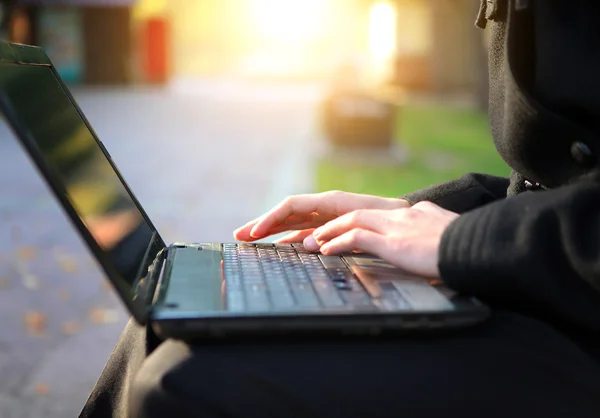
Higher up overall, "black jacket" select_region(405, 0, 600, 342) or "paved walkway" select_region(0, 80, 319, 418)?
"black jacket" select_region(405, 0, 600, 342)

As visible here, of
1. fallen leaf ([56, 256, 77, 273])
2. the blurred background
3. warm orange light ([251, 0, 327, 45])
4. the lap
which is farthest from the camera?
warm orange light ([251, 0, 327, 45])

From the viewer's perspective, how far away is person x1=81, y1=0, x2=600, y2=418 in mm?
1249

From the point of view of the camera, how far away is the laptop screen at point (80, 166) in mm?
1343

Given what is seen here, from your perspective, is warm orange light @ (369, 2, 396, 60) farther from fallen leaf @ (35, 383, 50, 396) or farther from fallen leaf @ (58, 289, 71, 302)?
fallen leaf @ (35, 383, 50, 396)

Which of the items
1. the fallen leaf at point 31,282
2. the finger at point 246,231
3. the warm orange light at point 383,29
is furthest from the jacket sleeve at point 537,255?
the warm orange light at point 383,29

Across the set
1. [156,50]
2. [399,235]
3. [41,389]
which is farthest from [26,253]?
[156,50]

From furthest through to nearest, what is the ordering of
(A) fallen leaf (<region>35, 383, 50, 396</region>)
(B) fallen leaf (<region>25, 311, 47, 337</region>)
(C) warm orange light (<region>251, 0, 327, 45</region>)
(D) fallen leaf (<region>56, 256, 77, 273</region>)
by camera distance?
(C) warm orange light (<region>251, 0, 327, 45</region>), (D) fallen leaf (<region>56, 256, 77, 273</region>), (B) fallen leaf (<region>25, 311, 47, 337</region>), (A) fallen leaf (<region>35, 383, 50, 396</region>)

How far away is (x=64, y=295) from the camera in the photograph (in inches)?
206

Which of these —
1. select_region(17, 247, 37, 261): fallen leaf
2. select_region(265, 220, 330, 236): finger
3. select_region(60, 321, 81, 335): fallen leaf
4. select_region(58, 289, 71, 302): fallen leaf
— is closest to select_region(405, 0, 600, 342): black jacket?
select_region(265, 220, 330, 236): finger

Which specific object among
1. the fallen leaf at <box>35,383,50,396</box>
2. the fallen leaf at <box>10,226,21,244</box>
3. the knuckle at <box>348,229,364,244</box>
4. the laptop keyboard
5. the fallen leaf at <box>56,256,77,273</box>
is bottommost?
→ the fallen leaf at <box>10,226,21,244</box>

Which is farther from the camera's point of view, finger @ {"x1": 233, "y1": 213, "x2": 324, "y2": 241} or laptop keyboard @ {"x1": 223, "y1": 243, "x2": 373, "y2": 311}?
finger @ {"x1": 233, "y1": 213, "x2": 324, "y2": 241}

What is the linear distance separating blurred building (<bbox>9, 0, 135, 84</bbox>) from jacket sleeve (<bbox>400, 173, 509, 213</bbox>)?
30.1m

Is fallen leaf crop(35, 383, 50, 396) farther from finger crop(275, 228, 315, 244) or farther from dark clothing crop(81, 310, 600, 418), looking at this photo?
dark clothing crop(81, 310, 600, 418)

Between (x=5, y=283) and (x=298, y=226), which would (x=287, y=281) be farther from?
(x=5, y=283)
